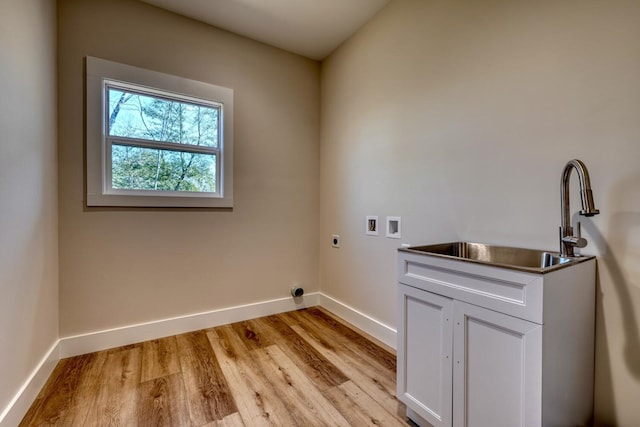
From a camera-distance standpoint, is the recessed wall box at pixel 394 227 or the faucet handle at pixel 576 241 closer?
the faucet handle at pixel 576 241

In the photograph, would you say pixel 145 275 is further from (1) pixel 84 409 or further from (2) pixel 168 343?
(1) pixel 84 409

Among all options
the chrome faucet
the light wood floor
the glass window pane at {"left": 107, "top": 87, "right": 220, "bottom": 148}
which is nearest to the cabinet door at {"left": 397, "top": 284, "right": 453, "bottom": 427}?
the light wood floor

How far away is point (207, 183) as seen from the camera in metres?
2.49

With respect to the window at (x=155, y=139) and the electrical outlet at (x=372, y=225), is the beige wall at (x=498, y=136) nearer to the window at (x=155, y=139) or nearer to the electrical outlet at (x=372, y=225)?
the electrical outlet at (x=372, y=225)

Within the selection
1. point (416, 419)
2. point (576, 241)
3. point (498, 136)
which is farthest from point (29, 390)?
point (498, 136)

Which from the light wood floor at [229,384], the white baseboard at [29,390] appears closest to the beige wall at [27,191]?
the white baseboard at [29,390]

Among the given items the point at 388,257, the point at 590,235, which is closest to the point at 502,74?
the point at 590,235

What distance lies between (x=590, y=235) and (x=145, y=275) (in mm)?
2798

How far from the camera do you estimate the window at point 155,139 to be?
2029mm

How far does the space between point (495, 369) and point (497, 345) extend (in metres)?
0.09

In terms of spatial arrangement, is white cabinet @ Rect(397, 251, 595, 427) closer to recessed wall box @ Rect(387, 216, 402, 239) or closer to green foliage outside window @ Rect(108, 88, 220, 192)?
recessed wall box @ Rect(387, 216, 402, 239)

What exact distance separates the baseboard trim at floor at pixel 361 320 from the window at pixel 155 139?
1419 mm

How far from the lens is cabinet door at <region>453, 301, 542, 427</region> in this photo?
3.08 feet

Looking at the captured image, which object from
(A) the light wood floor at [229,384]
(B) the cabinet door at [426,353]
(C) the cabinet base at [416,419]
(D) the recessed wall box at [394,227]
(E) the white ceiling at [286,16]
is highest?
(E) the white ceiling at [286,16]
